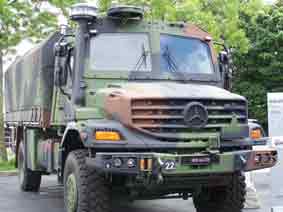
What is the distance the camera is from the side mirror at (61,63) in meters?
7.70

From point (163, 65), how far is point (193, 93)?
3.28 feet

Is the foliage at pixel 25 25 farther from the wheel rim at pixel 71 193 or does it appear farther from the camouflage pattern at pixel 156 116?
the wheel rim at pixel 71 193

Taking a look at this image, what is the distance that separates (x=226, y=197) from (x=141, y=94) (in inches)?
79.1

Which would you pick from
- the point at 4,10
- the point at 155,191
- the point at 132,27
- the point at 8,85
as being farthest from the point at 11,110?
the point at 155,191

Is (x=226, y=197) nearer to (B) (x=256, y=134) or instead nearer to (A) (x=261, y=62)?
(B) (x=256, y=134)

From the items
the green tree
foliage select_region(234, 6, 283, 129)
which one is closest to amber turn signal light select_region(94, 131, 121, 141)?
the green tree

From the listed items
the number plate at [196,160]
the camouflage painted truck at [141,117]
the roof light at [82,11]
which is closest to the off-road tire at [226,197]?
the camouflage painted truck at [141,117]

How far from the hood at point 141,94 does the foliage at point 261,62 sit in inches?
800

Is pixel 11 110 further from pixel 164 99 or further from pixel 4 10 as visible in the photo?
pixel 164 99

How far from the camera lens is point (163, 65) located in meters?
7.68

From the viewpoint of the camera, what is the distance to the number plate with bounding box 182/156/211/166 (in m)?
6.35

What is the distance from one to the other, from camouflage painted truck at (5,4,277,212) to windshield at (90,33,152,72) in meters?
0.01

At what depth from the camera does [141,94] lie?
21.7ft

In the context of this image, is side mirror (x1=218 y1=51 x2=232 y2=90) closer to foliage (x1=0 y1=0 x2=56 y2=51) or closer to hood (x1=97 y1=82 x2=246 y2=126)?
hood (x1=97 y1=82 x2=246 y2=126)
